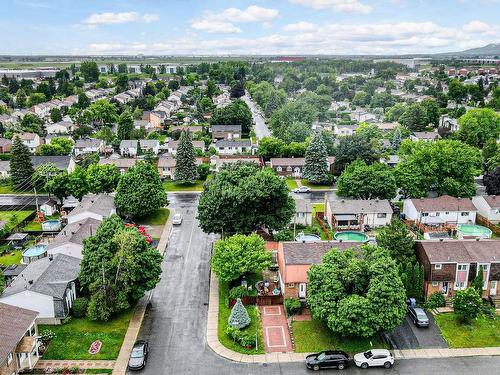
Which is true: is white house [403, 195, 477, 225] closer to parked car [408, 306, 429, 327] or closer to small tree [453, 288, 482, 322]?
parked car [408, 306, 429, 327]

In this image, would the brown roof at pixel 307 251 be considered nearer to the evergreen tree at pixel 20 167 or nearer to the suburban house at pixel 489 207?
the suburban house at pixel 489 207

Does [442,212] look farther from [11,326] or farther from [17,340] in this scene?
[11,326]

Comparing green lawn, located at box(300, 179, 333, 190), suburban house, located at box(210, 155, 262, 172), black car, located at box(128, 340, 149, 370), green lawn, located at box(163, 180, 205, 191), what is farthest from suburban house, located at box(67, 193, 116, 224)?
green lawn, located at box(300, 179, 333, 190)

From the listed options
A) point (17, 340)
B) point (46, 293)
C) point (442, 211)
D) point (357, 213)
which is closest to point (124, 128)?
point (357, 213)

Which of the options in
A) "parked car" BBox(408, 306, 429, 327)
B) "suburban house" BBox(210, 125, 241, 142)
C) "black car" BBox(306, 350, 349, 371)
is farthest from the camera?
"suburban house" BBox(210, 125, 241, 142)

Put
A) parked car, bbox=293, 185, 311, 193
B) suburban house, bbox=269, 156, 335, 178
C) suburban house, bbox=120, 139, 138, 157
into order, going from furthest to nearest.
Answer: suburban house, bbox=120, 139, 138, 157
suburban house, bbox=269, 156, 335, 178
parked car, bbox=293, 185, 311, 193

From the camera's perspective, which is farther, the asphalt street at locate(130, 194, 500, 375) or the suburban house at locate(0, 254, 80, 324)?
the suburban house at locate(0, 254, 80, 324)
